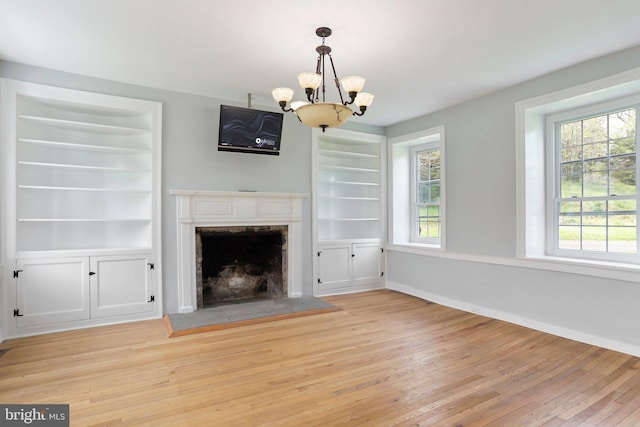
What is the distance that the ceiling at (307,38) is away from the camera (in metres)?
2.42

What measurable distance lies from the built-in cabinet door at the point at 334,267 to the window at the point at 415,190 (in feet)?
2.97

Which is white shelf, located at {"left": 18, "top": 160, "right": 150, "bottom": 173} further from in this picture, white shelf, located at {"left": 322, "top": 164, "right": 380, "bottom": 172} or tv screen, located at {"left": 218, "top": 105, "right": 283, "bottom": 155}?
white shelf, located at {"left": 322, "top": 164, "right": 380, "bottom": 172}

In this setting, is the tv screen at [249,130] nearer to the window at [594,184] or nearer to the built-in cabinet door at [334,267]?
the built-in cabinet door at [334,267]

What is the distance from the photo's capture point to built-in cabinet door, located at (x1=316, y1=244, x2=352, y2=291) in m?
5.09

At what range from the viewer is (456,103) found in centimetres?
451

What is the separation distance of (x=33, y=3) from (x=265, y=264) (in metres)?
3.75

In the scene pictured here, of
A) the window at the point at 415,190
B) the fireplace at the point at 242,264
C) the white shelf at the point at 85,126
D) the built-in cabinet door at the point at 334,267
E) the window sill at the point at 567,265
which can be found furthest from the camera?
the window at the point at 415,190

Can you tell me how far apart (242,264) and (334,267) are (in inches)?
54.5

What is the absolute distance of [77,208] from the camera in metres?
3.87

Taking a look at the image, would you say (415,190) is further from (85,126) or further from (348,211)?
(85,126)

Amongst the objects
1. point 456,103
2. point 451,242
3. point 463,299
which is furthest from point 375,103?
point 463,299

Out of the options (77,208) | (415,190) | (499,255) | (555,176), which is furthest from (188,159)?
(555,176)

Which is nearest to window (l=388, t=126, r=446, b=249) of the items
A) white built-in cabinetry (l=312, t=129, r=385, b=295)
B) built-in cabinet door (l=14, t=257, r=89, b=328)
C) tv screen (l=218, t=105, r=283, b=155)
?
white built-in cabinetry (l=312, t=129, r=385, b=295)

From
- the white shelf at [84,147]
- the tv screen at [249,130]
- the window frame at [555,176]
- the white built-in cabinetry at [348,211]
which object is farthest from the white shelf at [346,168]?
the white shelf at [84,147]
